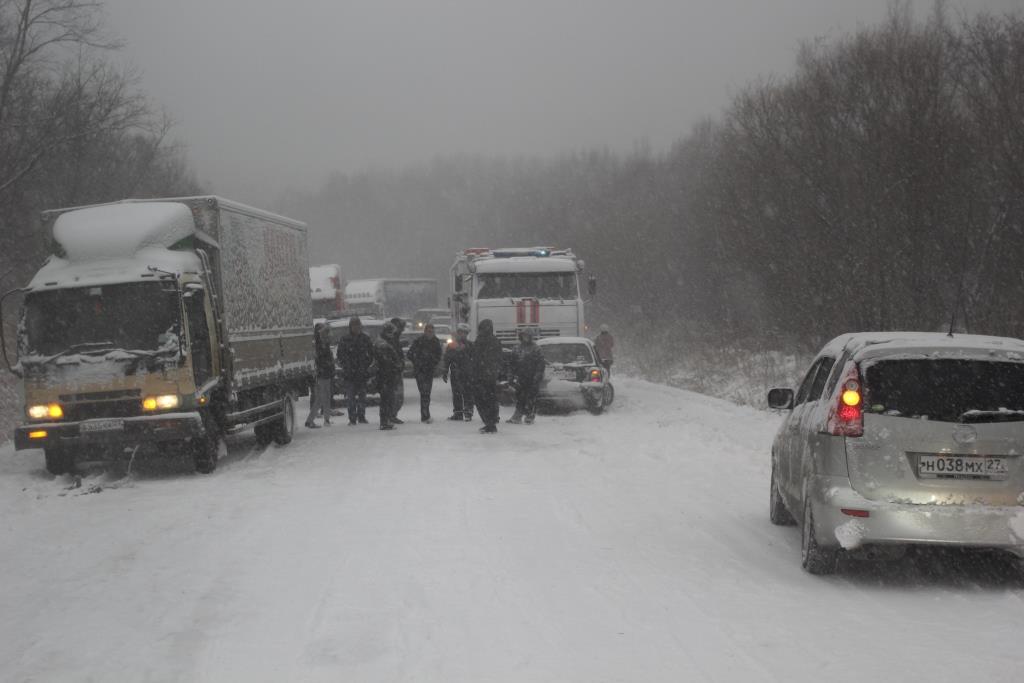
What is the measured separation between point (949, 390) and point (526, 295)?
17.7 m

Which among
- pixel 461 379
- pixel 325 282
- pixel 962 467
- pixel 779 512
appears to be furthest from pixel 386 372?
pixel 325 282

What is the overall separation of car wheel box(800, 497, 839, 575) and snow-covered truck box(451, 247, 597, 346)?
1653 cm

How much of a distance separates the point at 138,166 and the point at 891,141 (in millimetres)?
27518

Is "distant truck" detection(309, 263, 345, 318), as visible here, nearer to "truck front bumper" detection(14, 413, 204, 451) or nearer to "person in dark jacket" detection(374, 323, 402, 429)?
"person in dark jacket" detection(374, 323, 402, 429)

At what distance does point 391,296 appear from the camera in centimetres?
5294

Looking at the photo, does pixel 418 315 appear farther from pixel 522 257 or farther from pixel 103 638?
pixel 103 638

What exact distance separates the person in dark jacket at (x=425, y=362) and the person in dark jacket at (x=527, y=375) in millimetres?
1582

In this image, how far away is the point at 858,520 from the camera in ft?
22.2

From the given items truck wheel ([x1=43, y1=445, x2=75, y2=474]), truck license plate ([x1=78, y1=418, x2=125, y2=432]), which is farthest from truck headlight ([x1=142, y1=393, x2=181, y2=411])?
truck wheel ([x1=43, y1=445, x2=75, y2=474])

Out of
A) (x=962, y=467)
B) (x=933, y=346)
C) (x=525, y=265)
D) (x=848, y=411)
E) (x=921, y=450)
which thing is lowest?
(x=962, y=467)

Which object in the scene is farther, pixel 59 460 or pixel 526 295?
pixel 526 295

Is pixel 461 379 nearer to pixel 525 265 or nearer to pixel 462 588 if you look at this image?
pixel 525 265

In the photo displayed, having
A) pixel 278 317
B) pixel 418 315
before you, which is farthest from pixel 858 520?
pixel 418 315

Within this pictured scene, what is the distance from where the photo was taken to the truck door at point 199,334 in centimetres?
1281
